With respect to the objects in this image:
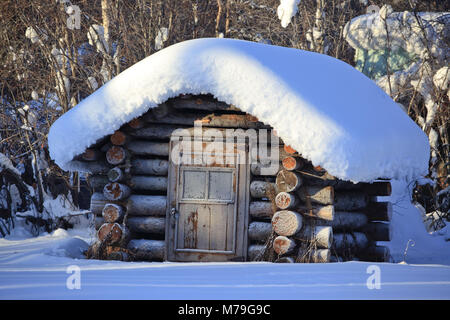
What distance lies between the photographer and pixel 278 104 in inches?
304

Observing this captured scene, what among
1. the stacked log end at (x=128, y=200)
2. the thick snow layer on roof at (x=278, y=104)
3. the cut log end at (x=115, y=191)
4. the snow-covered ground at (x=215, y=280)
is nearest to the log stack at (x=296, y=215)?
the thick snow layer on roof at (x=278, y=104)

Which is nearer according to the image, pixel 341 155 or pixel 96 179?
pixel 341 155

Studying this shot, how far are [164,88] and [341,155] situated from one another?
8.76 feet

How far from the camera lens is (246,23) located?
2005 cm

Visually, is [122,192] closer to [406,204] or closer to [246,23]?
[406,204]

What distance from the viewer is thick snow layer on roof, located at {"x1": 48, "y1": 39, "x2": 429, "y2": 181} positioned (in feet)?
24.9

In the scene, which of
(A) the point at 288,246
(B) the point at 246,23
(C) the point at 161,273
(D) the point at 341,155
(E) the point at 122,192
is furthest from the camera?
(B) the point at 246,23

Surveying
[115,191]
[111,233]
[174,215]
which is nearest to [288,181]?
[174,215]

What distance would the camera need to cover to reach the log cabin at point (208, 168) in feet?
26.2

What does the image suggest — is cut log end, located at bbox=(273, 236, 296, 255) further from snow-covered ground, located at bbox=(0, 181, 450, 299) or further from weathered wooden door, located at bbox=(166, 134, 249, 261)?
snow-covered ground, located at bbox=(0, 181, 450, 299)

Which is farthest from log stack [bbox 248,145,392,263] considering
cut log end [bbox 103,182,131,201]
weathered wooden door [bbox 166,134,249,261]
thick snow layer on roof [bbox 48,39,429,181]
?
cut log end [bbox 103,182,131,201]

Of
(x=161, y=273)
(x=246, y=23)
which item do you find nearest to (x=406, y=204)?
(x=161, y=273)

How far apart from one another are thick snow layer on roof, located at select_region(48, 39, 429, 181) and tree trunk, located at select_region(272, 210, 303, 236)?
3.06 feet

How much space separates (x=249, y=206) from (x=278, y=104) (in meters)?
1.68
